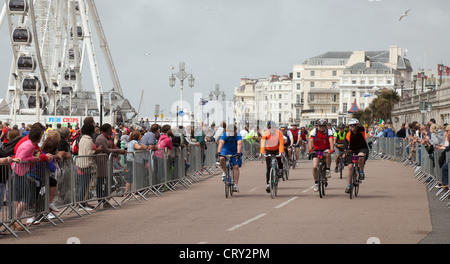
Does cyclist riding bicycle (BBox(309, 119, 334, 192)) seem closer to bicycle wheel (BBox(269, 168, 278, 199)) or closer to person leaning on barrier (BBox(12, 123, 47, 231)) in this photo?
bicycle wheel (BBox(269, 168, 278, 199))

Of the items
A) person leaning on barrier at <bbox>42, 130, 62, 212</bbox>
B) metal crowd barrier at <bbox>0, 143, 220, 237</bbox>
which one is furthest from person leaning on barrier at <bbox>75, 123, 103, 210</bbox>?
person leaning on barrier at <bbox>42, 130, 62, 212</bbox>

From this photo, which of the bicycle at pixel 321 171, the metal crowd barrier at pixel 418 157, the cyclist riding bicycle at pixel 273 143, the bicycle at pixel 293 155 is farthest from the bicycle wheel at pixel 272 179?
the bicycle at pixel 293 155

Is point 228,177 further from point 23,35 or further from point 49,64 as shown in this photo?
point 49,64

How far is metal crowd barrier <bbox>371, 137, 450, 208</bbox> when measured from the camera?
68.1ft

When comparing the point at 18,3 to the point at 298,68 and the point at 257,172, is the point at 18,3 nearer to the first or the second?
the point at 257,172

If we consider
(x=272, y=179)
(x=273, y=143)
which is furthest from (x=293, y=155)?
(x=272, y=179)

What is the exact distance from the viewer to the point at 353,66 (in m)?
168

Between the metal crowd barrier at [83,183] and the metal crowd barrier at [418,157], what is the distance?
7.03 metres

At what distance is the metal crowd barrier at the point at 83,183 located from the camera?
13406 millimetres

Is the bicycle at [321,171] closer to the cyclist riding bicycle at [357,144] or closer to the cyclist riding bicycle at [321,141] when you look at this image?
the cyclist riding bicycle at [321,141]

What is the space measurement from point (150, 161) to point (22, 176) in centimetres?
746

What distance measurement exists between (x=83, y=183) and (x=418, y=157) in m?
15.8

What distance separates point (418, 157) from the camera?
2898 cm
